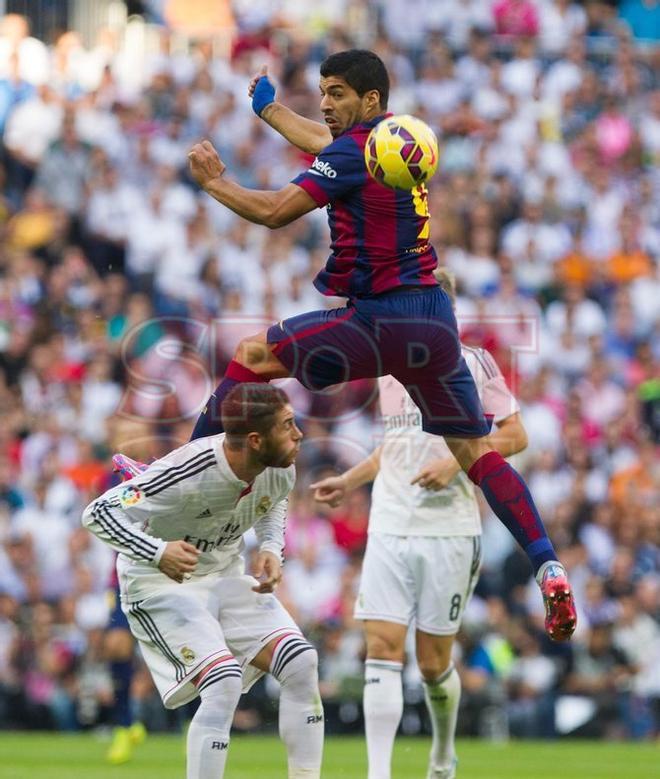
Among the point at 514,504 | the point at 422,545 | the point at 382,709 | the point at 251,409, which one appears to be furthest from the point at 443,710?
the point at 251,409

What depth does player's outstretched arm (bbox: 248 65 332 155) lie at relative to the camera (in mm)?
9680

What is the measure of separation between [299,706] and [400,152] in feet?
8.83

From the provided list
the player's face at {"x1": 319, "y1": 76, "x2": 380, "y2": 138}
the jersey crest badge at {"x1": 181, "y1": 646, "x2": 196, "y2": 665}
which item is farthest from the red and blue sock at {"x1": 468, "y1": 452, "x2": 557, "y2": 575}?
the player's face at {"x1": 319, "y1": 76, "x2": 380, "y2": 138}

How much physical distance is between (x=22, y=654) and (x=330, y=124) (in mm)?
7523

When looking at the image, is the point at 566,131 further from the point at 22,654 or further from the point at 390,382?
the point at 390,382

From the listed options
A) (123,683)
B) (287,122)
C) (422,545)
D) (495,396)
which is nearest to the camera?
(287,122)

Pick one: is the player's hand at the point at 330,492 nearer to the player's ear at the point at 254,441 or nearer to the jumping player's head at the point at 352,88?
the player's ear at the point at 254,441

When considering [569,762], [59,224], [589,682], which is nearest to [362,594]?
[569,762]

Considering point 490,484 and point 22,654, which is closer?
point 490,484

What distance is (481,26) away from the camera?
21.8 metres

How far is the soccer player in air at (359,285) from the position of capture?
8.72 metres

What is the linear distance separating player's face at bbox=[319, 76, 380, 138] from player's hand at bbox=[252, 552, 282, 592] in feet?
7.06

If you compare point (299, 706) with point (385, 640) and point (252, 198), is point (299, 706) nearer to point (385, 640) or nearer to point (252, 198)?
point (385, 640)

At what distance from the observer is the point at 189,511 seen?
867 centimetres
